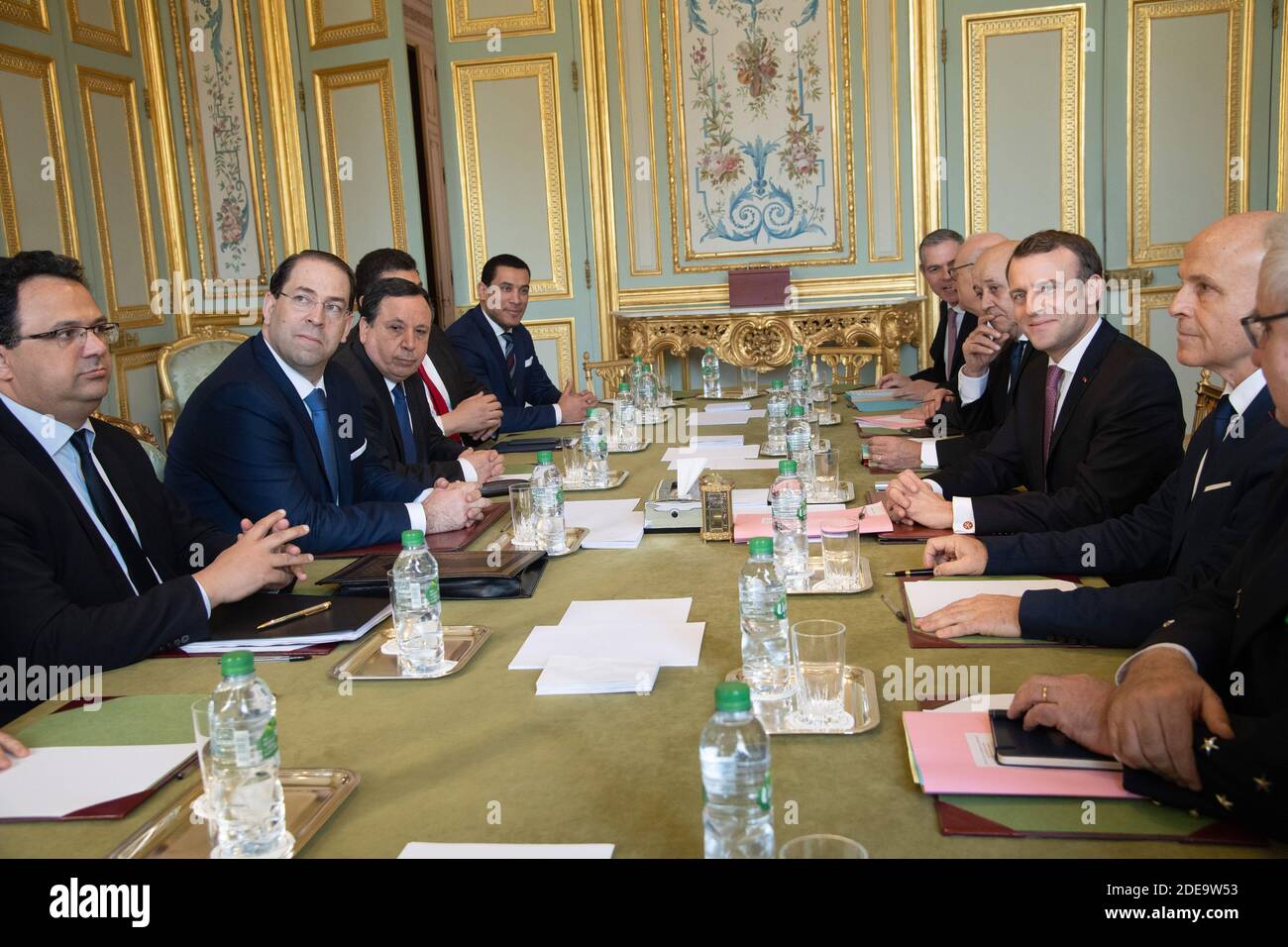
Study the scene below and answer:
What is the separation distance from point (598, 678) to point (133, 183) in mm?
5616

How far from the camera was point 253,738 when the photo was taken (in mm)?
1211

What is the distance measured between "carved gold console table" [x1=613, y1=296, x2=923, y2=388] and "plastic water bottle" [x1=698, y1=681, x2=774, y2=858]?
5259 millimetres

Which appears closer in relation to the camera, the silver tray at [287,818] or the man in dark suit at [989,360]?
the silver tray at [287,818]

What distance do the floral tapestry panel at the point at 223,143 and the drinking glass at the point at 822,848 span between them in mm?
6275

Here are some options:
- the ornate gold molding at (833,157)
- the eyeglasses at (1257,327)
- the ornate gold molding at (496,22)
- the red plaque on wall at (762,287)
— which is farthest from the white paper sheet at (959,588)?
the ornate gold molding at (496,22)

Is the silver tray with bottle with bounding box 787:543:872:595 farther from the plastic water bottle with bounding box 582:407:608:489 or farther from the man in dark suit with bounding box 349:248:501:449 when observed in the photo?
the man in dark suit with bounding box 349:248:501:449

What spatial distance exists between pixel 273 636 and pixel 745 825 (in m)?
1.00

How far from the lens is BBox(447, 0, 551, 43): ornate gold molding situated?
6434 mm

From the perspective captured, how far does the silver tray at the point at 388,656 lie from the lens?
1.63 m

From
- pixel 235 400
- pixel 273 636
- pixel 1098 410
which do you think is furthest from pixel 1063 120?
pixel 273 636

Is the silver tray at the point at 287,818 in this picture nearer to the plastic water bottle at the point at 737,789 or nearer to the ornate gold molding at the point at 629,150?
the plastic water bottle at the point at 737,789

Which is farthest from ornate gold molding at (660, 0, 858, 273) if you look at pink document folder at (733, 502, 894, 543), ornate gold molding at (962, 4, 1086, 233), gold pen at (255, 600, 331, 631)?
gold pen at (255, 600, 331, 631)
